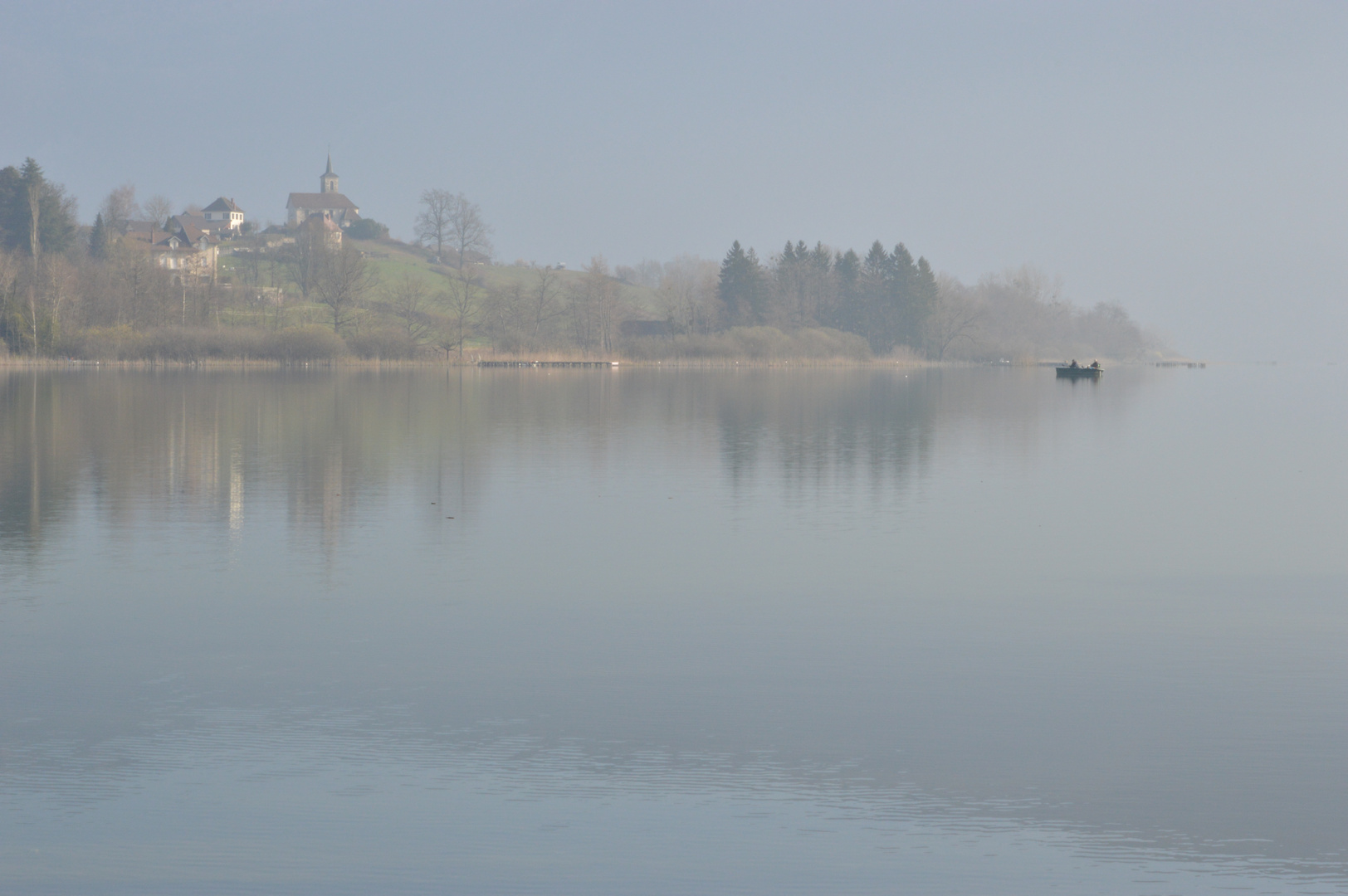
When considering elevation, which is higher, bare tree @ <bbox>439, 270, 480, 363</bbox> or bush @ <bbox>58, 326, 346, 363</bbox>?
bare tree @ <bbox>439, 270, 480, 363</bbox>

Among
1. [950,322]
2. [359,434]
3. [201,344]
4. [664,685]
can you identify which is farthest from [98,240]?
[664,685]

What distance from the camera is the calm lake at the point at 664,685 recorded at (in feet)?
23.5

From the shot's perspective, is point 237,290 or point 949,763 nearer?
point 949,763

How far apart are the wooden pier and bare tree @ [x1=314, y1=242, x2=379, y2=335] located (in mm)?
14336

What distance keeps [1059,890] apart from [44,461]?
26.0 metres

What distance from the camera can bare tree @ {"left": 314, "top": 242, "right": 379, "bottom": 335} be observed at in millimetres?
116500

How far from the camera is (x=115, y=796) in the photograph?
784 cm

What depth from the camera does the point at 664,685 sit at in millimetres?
10398

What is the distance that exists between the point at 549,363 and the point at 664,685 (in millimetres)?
116100

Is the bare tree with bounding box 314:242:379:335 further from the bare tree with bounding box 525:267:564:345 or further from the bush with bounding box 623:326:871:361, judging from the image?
the bush with bounding box 623:326:871:361

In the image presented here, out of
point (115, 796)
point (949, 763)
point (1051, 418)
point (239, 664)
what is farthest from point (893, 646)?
point (1051, 418)

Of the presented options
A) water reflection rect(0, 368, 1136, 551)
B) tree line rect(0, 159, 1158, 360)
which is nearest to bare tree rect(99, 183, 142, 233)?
tree line rect(0, 159, 1158, 360)

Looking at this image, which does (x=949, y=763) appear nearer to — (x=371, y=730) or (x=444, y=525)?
(x=371, y=730)

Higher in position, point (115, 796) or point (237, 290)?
point (237, 290)
